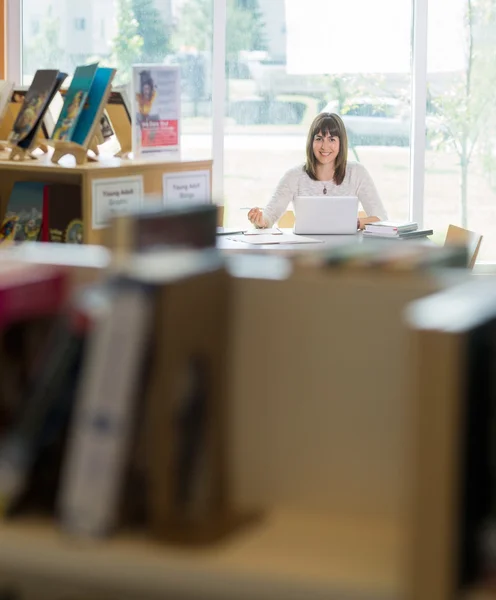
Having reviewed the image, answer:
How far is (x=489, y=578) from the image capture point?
1.25 metres

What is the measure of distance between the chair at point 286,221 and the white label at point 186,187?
170cm

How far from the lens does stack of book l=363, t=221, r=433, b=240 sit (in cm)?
490

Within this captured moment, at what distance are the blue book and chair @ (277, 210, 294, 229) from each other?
2.12 meters

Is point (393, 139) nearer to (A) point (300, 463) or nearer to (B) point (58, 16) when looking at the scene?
(B) point (58, 16)

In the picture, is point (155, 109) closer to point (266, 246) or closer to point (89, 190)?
point (89, 190)

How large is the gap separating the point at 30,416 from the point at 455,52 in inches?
233

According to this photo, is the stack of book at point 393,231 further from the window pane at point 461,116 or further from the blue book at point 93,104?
the window pane at point 461,116

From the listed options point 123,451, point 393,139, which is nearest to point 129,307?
point 123,451

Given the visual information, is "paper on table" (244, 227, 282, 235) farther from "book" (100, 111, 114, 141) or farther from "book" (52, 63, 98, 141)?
"book" (52, 63, 98, 141)

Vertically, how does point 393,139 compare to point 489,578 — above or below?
above

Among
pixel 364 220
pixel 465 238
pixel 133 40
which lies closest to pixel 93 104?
pixel 465 238

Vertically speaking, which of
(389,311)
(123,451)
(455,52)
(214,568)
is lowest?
(214,568)

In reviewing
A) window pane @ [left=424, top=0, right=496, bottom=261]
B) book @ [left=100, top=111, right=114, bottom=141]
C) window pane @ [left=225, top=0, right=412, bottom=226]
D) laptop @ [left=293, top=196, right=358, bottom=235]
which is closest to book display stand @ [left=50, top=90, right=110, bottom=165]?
book @ [left=100, top=111, right=114, bottom=141]

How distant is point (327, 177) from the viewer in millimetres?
5996
